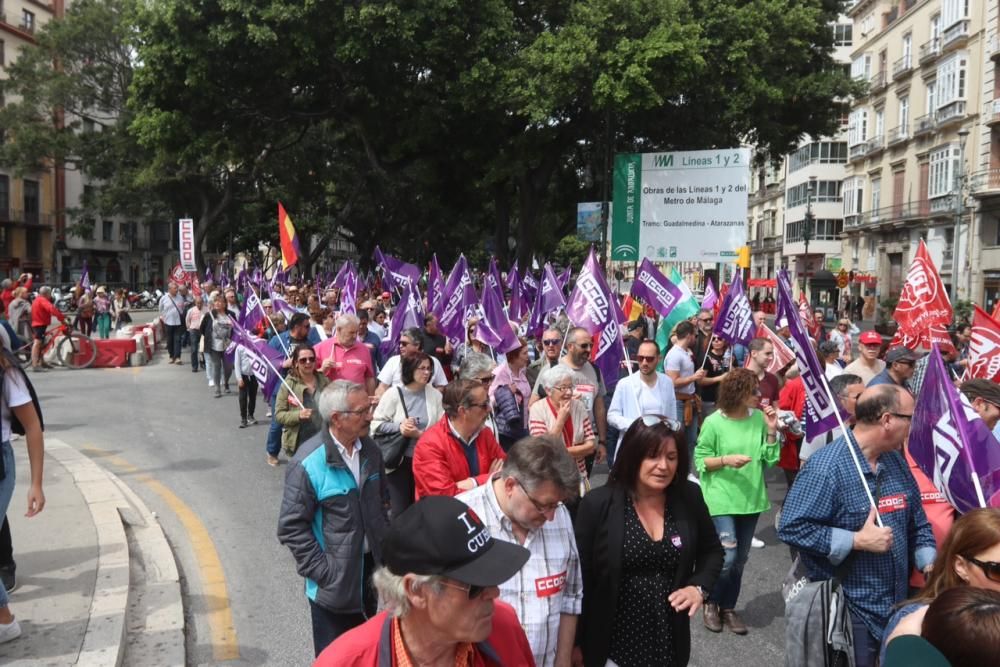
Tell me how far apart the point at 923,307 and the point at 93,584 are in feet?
23.6

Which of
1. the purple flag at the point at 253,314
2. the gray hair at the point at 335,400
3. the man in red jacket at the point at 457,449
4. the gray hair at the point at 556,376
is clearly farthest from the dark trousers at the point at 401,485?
Result: the purple flag at the point at 253,314

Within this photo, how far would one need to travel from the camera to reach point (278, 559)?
6145mm

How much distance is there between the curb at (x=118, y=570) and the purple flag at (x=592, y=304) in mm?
4457

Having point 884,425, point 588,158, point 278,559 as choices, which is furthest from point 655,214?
point 884,425

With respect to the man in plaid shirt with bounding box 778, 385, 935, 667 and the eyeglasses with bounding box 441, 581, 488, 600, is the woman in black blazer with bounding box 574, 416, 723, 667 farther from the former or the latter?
the eyeglasses with bounding box 441, 581, 488, 600

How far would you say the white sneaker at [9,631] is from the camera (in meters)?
4.28

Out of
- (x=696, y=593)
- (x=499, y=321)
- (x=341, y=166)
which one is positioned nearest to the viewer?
(x=696, y=593)

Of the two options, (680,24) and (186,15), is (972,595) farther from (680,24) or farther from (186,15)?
(186,15)

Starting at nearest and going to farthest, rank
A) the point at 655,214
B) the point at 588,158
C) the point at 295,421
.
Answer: the point at 295,421 → the point at 655,214 → the point at 588,158

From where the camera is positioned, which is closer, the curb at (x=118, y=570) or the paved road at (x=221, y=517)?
the curb at (x=118, y=570)

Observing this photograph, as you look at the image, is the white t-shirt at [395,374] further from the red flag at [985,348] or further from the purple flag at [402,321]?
the red flag at [985,348]

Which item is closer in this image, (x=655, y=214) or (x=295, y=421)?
(x=295, y=421)

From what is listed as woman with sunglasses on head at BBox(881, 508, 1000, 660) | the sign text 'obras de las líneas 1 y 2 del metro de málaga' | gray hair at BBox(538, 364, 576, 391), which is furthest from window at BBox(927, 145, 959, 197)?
woman with sunglasses on head at BBox(881, 508, 1000, 660)

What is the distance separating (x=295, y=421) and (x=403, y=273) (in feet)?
31.1
